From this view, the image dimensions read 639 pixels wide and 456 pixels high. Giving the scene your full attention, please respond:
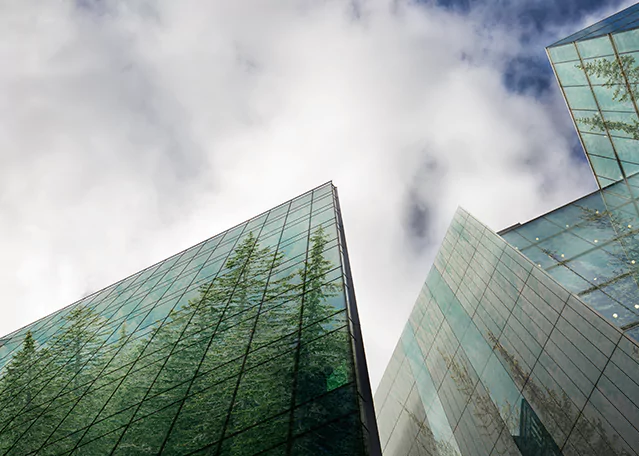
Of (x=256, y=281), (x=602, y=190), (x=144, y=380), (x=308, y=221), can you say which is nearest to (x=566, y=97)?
(x=602, y=190)

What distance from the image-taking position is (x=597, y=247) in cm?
1532

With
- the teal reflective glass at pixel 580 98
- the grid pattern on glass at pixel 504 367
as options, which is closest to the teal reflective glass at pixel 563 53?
the teal reflective glass at pixel 580 98

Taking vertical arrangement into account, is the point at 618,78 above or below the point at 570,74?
below

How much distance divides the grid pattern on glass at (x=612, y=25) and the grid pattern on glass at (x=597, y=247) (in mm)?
6584

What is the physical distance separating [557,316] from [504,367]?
12.9ft

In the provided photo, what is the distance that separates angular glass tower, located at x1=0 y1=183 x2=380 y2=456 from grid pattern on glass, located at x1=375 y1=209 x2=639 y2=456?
7470mm

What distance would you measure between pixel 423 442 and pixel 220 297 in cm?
1522

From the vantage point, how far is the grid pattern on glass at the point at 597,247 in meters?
12.6

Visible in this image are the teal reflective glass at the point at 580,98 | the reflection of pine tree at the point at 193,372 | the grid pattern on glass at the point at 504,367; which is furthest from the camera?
the teal reflective glass at the point at 580,98

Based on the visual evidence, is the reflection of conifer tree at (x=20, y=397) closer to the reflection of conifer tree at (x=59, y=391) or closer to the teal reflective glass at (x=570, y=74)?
the reflection of conifer tree at (x=59, y=391)

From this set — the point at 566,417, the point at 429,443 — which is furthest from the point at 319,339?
the point at 429,443

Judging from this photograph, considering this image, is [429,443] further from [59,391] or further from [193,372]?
[59,391]

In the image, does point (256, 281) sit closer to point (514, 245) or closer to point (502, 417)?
point (502, 417)

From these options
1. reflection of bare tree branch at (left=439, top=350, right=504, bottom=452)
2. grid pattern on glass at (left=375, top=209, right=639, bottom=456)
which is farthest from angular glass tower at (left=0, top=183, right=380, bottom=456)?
reflection of bare tree branch at (left=439, top=350, right=504, bottom=452)
